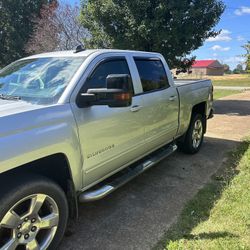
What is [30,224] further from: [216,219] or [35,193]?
[216,219]

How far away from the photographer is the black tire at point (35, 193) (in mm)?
2645

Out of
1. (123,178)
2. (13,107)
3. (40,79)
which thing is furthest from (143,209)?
(13,107)

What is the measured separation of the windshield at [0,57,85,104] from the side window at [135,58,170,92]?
117cm

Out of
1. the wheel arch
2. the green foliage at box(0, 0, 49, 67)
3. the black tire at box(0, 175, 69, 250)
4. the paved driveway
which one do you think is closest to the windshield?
the wheel arch

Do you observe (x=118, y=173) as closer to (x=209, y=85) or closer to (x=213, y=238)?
(x=213, y=238)

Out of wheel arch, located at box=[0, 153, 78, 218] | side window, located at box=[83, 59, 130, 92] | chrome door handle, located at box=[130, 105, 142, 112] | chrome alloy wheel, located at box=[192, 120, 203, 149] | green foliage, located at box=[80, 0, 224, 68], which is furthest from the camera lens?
green foliage, located at box=[80, 0, 224, 68]

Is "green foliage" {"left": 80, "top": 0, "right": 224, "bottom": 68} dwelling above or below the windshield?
above

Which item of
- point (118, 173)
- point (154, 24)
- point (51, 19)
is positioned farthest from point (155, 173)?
point (51, 19)

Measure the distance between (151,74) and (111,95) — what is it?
2002 millimetres

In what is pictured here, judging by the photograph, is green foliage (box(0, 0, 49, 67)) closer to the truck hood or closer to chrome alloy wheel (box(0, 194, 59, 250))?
the truck hood

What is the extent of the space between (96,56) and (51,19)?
879 inches

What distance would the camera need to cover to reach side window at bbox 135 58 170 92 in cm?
471

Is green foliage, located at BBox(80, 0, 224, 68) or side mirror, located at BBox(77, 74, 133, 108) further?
green foliage, located at BBox(80, 0, 224, 68)

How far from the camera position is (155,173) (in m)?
5.60
